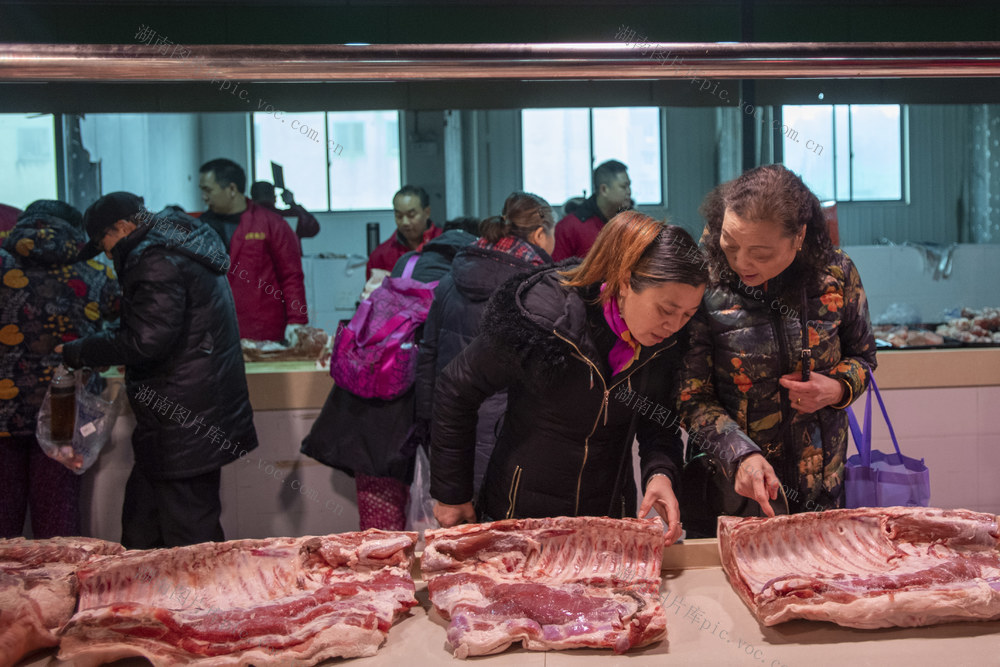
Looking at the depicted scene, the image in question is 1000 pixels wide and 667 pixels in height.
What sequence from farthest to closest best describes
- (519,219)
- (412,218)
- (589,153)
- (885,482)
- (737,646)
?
(589,153) → (412,218) → (519,219) → (885,482) → (737,646)

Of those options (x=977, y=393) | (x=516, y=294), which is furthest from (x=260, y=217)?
(x=977, y=393)

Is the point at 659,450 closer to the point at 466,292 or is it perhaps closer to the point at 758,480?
the point at 758,480

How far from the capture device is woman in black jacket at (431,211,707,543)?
1.63m

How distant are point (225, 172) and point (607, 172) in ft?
7.06

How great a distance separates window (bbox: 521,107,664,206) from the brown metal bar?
7.94 metres

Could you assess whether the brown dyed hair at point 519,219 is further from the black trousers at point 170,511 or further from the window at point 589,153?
the window at point 589,153

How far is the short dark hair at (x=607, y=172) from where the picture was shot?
451cm

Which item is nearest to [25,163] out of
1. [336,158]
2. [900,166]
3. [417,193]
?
[336,158]

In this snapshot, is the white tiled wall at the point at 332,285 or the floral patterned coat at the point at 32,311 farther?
the white tiled wall at the point at 332,285

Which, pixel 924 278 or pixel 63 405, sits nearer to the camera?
pixel 63 405

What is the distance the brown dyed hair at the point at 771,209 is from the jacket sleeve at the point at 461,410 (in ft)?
1.97

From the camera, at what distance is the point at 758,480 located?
1.64 meters

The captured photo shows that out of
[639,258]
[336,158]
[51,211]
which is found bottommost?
[639,258]

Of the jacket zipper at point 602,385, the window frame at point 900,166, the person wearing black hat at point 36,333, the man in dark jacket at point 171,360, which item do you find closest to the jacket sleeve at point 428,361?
the man in dark jacket at point 171,360
